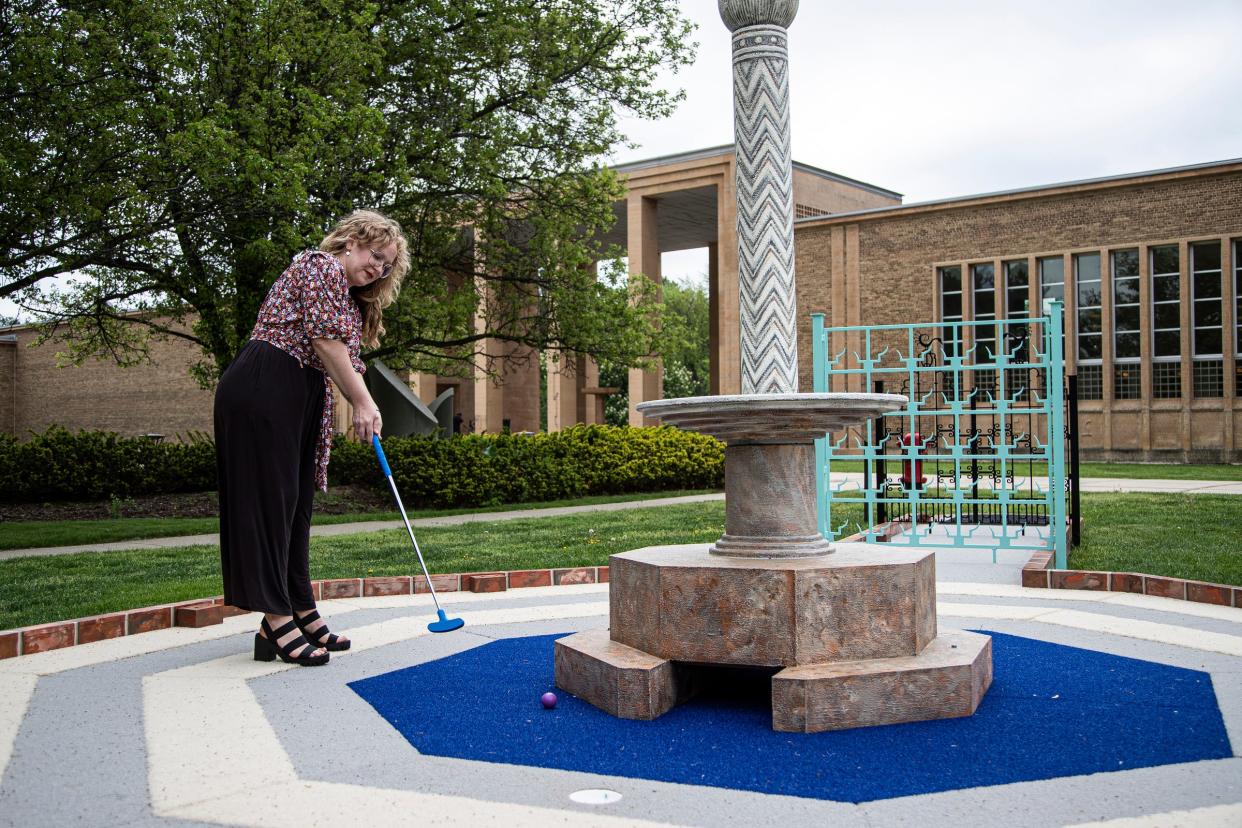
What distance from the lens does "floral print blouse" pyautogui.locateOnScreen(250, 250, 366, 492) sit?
474 cm

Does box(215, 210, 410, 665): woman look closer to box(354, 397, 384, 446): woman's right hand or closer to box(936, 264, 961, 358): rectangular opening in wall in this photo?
box(354, 397, 384, 446): woman's right hand

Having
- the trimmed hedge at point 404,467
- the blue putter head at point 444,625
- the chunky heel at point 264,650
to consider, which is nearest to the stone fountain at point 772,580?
the blue putter head at point 444,625

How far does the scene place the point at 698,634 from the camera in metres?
4.28

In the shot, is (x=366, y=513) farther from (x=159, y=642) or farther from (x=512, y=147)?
(x=159, y=642)

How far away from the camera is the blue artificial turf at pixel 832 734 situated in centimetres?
336

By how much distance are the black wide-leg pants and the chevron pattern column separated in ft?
6.98

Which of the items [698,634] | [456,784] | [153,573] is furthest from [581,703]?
[153,573]

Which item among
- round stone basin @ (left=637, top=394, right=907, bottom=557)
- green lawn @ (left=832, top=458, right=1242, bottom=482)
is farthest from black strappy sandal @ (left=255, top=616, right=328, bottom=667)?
green lawn @ (left=832, top=458, right=1242, bottom=482)

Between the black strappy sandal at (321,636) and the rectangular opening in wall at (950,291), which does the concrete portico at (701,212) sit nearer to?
the rectangular opening in wall at (950,291)

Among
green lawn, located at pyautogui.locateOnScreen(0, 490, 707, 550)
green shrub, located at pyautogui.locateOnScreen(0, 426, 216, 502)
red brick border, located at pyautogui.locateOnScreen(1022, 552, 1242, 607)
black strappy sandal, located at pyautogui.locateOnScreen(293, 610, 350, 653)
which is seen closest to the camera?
black strappy sandal, located at pyautogui.locateOnScreen(293, 610, 350, 653)

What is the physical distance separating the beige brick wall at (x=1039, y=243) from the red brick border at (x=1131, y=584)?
24.6m

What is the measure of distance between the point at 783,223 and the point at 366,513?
11246mm

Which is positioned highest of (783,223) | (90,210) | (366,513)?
(90,210)

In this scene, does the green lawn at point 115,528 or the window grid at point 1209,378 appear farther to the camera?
the window grid at point 1209,378
